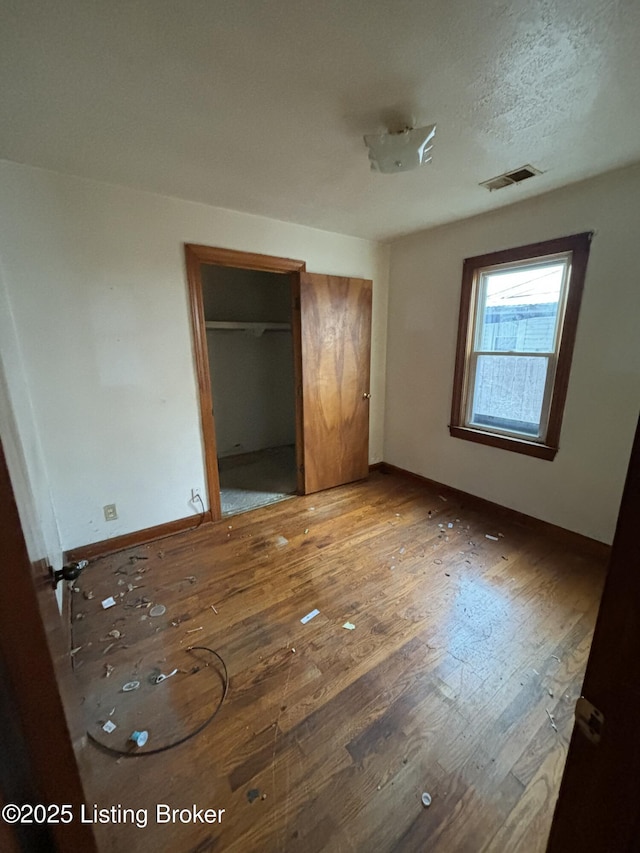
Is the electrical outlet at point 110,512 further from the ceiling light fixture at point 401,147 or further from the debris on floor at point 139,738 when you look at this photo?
the ceiling light fixture at point 401,147

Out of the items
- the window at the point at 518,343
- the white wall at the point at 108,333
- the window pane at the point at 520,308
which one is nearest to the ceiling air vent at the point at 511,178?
the window at the point at 518,343

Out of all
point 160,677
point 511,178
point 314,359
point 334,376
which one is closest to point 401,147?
point 511,178

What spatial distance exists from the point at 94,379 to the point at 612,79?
299 centimetres

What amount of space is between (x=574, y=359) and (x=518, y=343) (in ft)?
1.46

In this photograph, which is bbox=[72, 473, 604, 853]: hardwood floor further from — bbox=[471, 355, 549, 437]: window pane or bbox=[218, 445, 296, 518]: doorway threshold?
A: bbox=[471, 355, 549, 437]: window pane

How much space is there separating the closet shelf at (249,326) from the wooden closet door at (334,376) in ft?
3.95

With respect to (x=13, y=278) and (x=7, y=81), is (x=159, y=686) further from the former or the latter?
(x=7, y=81)

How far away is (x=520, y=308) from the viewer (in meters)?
2.68

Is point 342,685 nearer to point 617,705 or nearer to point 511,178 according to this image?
point 617,705

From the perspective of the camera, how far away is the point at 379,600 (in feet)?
6.54

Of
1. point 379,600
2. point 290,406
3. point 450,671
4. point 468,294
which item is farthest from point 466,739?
point 290,406

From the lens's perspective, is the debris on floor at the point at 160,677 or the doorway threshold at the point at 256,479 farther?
the doorway threshold at the point at 256,479

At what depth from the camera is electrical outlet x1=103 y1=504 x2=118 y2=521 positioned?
2.43 m

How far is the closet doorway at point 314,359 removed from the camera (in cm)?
267
